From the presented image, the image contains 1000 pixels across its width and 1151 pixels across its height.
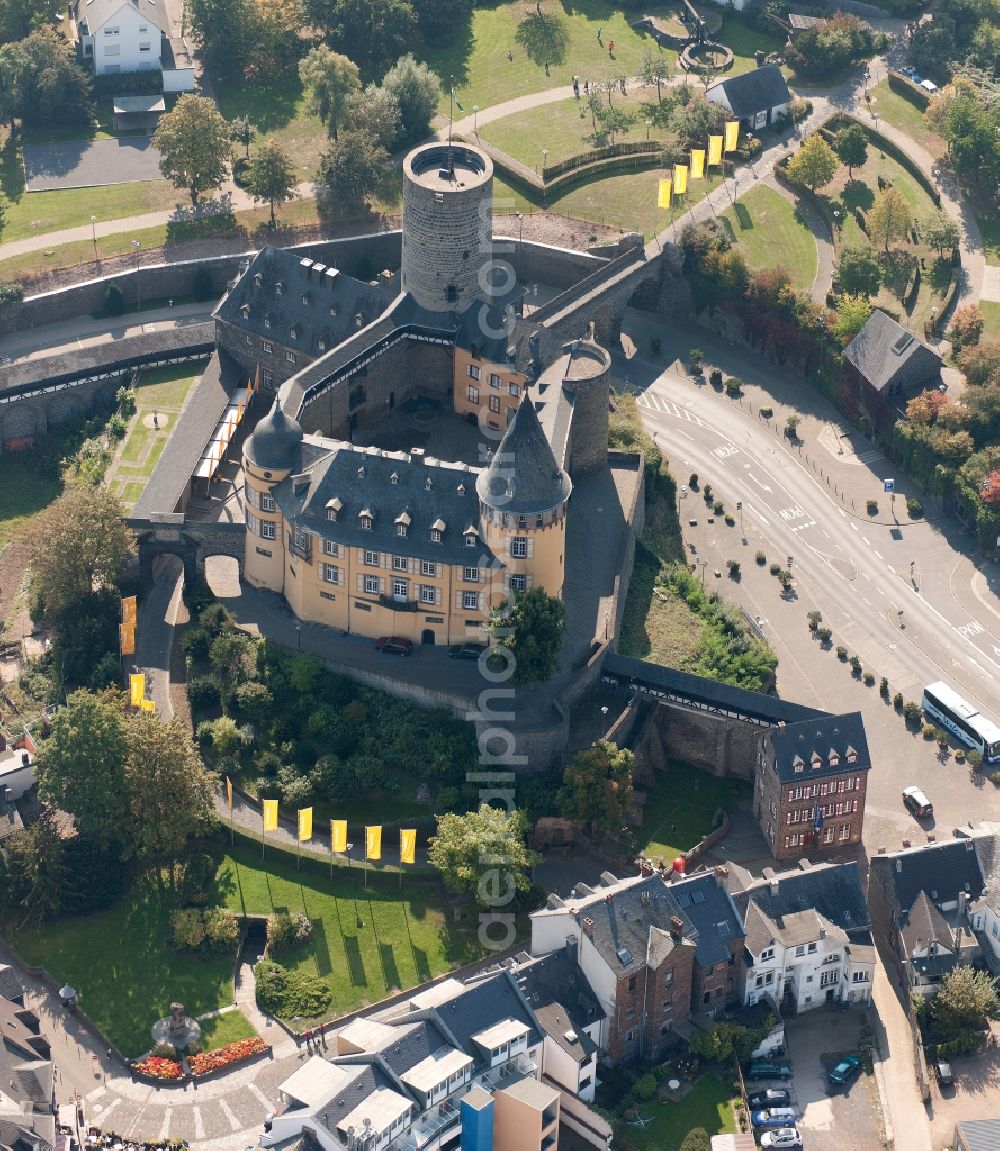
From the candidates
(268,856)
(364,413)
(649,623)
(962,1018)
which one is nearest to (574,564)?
(649,623)

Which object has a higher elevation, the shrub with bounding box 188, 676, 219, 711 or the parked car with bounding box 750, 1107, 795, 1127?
the shrub with bounding box 188, 676, 219, 711

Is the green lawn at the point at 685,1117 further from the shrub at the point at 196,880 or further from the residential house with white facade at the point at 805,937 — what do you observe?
the shrub at the point at 196,880

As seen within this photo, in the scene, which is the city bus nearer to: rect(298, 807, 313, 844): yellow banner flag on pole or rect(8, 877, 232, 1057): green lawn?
rect(298, 807, 313, 844): yellow banner flag on pole

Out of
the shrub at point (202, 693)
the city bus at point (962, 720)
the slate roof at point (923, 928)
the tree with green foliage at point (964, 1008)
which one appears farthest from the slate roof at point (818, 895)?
the shrub at point (202, 693)

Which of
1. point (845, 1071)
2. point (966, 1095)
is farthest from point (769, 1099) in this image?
point (966, 1095)

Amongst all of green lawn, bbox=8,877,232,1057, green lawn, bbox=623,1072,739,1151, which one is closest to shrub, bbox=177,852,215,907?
green lawn, bbox=8,877,232,1057

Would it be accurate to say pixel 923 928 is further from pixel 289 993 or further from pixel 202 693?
pixel 202 693

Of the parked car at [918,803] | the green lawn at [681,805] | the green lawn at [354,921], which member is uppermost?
the parked car at [918,803]
